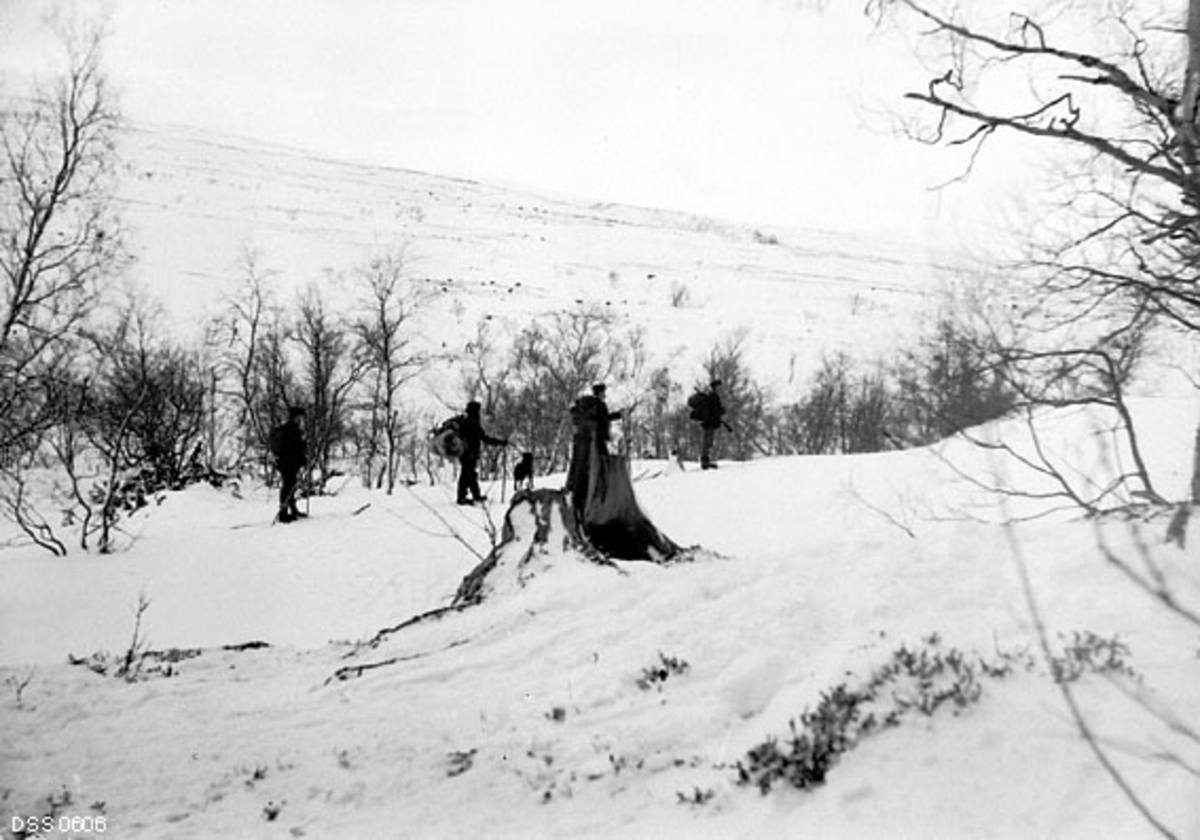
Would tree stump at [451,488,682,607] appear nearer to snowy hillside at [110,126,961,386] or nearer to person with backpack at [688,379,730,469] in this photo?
person with backpack at [688,379,730,469]

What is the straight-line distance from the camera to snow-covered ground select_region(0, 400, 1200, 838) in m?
2.69

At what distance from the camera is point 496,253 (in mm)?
52438

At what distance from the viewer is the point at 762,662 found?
165 inches

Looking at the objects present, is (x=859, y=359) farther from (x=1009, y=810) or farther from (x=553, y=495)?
(x=1009, y=810)

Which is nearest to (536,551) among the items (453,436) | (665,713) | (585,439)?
(665,713)

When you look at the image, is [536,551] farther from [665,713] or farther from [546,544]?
[665,713]

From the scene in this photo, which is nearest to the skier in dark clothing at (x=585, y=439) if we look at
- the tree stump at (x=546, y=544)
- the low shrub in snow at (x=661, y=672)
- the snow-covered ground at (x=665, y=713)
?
the tree stump at (x=546, y=544)

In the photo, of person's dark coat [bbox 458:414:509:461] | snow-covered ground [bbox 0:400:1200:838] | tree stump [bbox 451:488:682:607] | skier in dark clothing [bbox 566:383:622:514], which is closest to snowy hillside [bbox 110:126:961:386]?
person's dark coat [bbox 458:414:509:461]

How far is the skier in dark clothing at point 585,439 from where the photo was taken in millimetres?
8188

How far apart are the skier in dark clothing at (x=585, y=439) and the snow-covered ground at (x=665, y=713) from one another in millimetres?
1954

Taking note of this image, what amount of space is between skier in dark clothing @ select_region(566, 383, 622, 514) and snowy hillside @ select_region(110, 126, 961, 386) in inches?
1078

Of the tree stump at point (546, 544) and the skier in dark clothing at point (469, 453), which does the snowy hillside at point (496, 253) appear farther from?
the tree stump at point (546, 544)

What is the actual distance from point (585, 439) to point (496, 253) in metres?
45.0

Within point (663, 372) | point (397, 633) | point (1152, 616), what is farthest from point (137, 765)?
point (663, 372)
